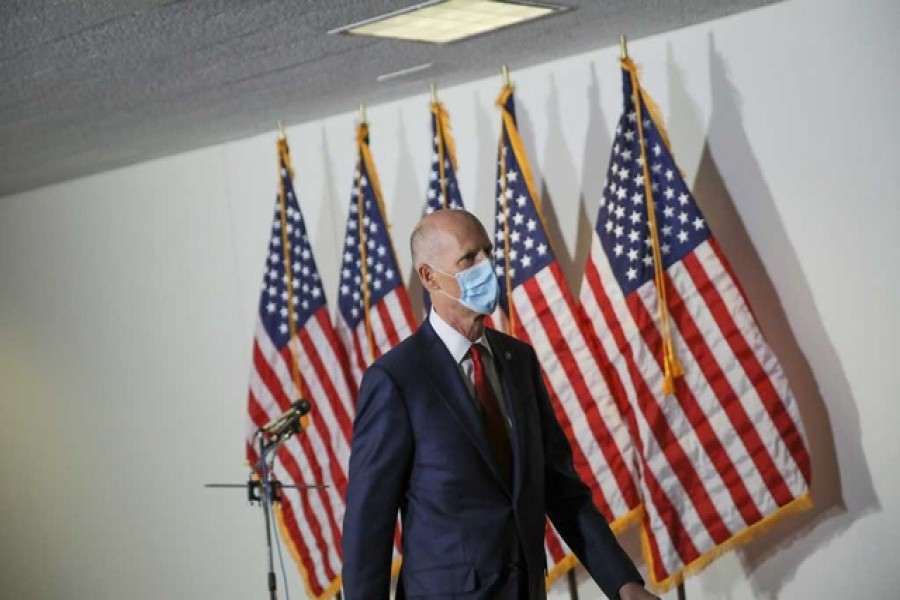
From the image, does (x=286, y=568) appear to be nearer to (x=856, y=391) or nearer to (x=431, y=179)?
(x=431, y=179)

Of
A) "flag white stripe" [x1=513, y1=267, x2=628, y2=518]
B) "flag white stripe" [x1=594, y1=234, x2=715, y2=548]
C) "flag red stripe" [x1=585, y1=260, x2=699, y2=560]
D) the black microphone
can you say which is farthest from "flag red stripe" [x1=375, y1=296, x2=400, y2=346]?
"flag white stripe" [x1=594, y1=234, x2=715, y2=548]

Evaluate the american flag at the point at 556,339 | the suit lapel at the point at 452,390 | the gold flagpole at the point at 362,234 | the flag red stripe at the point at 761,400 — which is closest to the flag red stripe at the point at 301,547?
the gold flagpole at the point at 362,234

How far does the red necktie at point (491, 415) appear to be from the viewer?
2.90 m

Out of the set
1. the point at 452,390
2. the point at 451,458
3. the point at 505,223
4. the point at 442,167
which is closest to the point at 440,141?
the point at 442,167

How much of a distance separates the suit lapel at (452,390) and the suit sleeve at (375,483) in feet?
0.31

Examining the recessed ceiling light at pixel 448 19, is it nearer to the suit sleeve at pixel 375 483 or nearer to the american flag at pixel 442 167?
the american flag at pixel 442 167

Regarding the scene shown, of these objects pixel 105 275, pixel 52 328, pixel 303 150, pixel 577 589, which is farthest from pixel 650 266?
pixel 52 328

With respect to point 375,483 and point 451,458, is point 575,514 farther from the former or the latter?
point 375,483

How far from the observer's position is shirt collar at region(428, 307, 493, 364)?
2930 mm

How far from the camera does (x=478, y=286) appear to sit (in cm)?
292

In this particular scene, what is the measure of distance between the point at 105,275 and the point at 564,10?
3.72 metres

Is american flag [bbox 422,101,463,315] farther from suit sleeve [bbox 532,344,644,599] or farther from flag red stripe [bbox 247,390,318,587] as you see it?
suit sleeve [bbox 532,344,644,599]

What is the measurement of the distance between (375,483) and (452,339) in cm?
36

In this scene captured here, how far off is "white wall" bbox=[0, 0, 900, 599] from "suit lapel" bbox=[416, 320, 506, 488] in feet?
7.07
